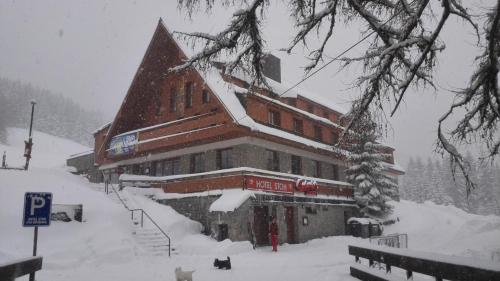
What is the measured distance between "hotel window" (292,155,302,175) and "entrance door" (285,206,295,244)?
9.06ft

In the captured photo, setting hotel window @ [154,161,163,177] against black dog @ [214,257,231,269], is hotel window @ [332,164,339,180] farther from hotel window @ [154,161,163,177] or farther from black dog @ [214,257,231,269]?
black dog @ [214,257,231,269]

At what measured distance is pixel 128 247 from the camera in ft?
49.8

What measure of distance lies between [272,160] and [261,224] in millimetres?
3867

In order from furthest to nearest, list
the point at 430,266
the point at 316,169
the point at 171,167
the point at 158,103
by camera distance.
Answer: the point at 316,169
the point at 158,103
the point at 171,167
the point at 430,266

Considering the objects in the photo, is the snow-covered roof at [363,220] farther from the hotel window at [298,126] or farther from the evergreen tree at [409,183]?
the evergreen tree at [409,183]

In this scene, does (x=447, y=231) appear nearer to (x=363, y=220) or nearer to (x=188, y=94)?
(x=363, y=220)

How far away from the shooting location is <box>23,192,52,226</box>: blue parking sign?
9.05m

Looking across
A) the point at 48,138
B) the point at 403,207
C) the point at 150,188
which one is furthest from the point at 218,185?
the point at 48,138

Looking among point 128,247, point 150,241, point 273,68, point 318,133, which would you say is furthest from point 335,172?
point 128,247

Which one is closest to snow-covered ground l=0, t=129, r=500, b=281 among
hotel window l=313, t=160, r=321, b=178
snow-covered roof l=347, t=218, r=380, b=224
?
snow-covered roof l=347, t=218, r=380, b=224

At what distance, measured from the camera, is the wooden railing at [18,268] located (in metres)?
5.83

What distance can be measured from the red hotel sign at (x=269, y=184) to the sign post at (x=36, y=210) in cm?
1119

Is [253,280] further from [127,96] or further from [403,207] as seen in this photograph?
[403,207]

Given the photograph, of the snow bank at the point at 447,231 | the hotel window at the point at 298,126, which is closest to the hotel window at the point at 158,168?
the hotel window at the point at 298,126
